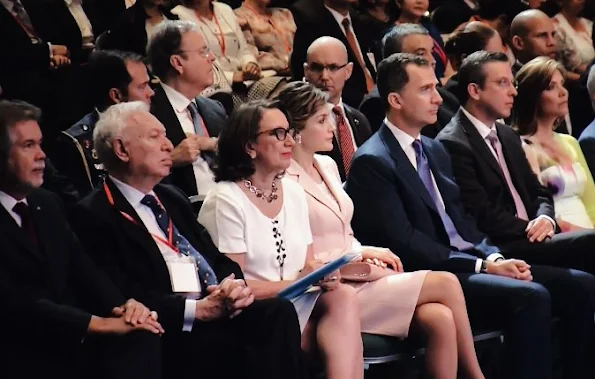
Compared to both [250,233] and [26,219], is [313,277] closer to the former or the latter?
[250,233]

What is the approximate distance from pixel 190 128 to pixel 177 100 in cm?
14

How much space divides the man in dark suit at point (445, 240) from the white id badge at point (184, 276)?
3.35ft

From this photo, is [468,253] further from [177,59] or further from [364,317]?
[177,59]

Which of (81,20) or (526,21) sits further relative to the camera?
(526,21)

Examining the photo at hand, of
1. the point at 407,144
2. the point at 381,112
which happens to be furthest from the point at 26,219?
the point at 381,112

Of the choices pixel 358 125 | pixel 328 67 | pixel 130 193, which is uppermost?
pixel 130 193

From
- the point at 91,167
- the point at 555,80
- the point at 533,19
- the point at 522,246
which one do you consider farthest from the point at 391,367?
the point at 533,19

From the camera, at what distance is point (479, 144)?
536 centimetres

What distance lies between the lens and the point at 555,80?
5.86 m

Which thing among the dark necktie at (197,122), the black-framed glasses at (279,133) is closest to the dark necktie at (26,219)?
the black-framed glasses at (279,133)

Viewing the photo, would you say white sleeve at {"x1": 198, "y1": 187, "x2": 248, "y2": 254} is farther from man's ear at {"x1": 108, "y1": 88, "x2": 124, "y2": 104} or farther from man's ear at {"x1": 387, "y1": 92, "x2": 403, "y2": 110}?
man's ear at {"x1": 387, "y1": 92, "x2": 403, "y2": 110}

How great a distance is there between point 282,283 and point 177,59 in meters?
1.50

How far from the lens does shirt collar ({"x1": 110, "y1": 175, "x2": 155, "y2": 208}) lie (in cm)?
409

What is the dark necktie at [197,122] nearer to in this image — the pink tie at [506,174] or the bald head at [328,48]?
the bald head at [328,48]
